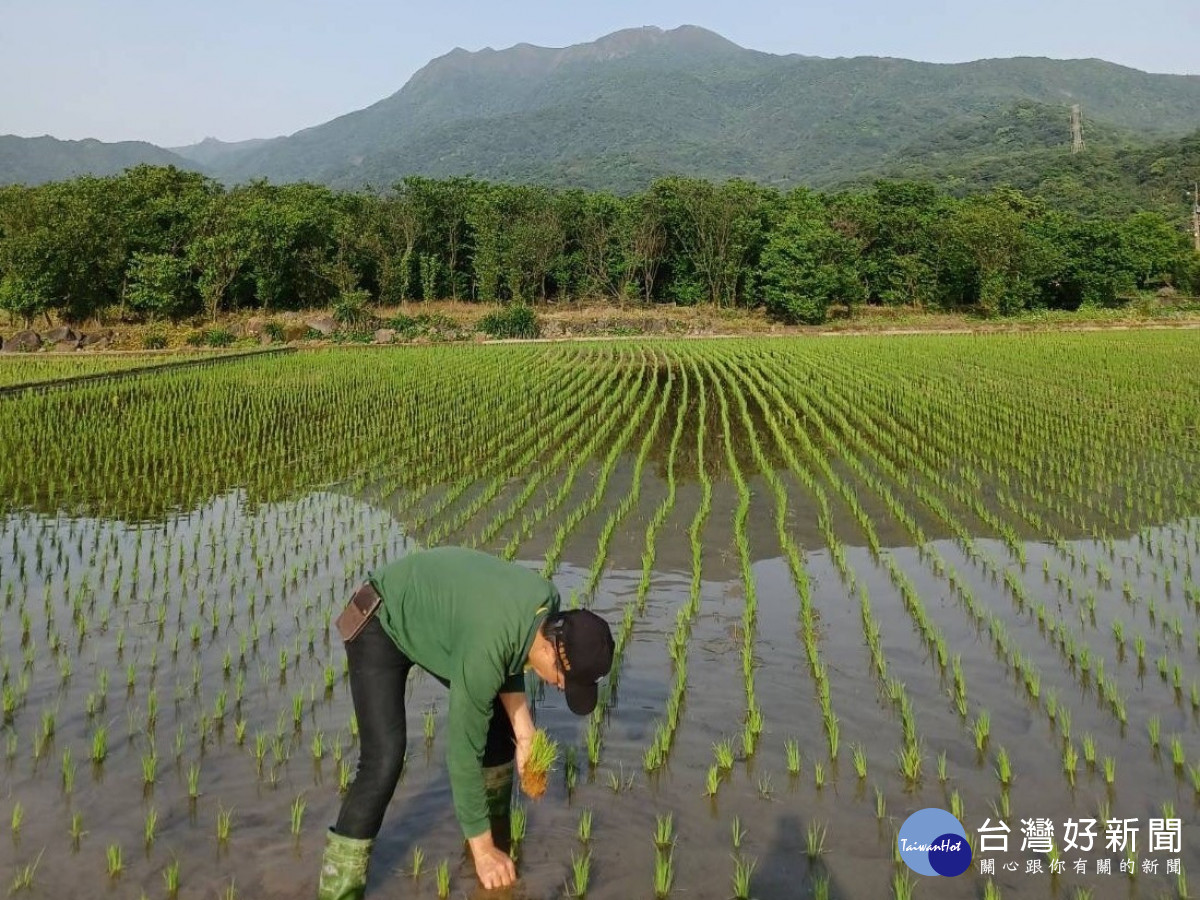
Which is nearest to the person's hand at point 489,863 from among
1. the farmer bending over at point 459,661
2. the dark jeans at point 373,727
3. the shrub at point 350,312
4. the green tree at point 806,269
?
the farmer bending over at point 459,661

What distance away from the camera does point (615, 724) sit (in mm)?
4090

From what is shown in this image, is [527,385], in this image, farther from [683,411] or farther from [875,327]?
[875,327]

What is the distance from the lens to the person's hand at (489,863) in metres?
2.73

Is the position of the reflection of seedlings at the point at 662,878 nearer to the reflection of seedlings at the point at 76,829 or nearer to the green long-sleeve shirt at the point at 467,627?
the green long-sleeve shirt at the point at 467,627

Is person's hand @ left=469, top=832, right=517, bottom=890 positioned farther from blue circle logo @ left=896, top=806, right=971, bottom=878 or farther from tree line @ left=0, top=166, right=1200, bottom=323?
tree line @ left=0, top=166, right=1200, bottom=323

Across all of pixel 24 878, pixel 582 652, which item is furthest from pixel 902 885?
pixel 24 878

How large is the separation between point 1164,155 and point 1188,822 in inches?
2925

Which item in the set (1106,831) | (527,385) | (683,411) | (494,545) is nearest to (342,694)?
(494,545)

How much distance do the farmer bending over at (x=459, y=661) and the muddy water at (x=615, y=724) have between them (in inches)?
14.1

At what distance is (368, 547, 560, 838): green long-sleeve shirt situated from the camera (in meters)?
2.54

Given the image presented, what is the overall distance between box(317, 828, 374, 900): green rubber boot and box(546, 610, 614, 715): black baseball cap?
2.85 ft

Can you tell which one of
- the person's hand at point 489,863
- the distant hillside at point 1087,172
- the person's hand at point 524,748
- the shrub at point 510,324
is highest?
the distant hillside at point 1087,172

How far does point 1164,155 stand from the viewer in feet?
214

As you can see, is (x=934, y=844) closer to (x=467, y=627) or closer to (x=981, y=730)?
(x=981, y=730)
